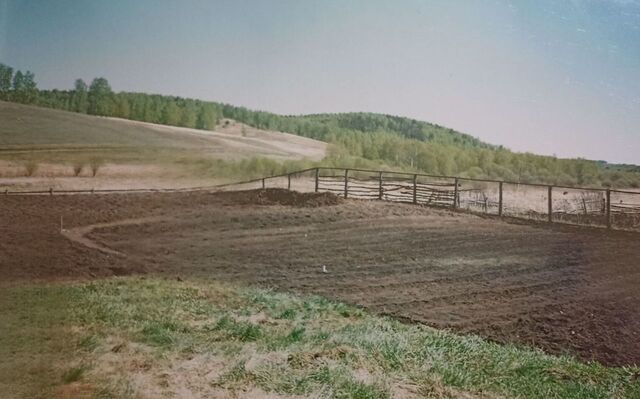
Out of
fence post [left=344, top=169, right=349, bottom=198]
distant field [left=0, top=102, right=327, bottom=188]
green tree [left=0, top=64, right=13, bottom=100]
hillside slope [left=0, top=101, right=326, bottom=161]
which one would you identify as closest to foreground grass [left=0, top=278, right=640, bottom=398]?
distant field [left=0, top=102, right=327, bottom=188]

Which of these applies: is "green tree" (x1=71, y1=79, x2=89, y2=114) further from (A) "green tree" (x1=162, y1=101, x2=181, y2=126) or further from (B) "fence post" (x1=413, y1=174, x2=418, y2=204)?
(B) "fence post" (x1=413, y1=174, x2=418, y2=204)

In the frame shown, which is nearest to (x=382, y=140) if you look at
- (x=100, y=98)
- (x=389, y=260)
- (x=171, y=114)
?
(x=389, y=260)

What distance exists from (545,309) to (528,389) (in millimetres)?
646

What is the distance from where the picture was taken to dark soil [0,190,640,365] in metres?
3.09

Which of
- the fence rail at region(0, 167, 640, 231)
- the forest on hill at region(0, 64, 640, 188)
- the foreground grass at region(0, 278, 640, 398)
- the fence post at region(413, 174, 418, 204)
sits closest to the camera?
the foreground grass at region(0, 278, 640, 398)

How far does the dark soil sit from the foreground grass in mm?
139

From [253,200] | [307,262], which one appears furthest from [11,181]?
[307,262]

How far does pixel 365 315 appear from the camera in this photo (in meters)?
3.28

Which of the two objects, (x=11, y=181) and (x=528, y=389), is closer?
(x=528, y=389)

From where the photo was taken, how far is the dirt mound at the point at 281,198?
3623 mm

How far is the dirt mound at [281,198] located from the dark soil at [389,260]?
1 centimetres

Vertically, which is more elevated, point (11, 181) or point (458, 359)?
point (11, 181)

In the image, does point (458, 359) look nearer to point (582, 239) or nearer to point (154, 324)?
point (582, 239)

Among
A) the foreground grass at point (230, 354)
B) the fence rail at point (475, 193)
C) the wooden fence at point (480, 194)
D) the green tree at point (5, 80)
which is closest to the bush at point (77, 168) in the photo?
the fence rail at point (475, 193)
